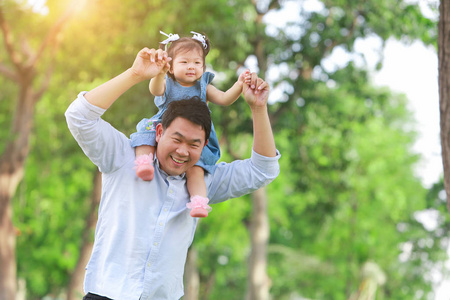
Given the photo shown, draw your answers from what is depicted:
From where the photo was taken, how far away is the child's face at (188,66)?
3.36 meters

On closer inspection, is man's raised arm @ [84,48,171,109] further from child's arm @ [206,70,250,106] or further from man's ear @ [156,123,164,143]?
child's arm @ [206,70,250,106]

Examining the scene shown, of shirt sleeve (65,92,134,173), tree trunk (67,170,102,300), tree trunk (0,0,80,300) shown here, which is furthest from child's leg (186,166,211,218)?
tree trunk (67,170,102,300)

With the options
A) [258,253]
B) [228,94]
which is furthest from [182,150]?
[258,253]

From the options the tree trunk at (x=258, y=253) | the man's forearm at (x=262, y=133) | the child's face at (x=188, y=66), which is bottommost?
the tree trunk at (x=258, y=253)

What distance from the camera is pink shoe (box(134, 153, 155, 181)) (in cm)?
278

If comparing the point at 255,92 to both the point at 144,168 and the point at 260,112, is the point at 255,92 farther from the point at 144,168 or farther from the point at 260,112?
the point at 144,168

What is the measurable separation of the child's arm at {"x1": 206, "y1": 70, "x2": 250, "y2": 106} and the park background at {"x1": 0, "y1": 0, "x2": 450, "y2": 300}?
12.4 ft

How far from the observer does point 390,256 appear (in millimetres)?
23766

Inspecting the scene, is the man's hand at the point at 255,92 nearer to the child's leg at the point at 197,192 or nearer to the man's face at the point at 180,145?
the man's face at the point at 180,145

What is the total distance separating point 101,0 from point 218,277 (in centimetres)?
1713

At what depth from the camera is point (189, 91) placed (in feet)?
11.2

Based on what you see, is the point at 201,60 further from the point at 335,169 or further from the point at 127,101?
the point at 335,169

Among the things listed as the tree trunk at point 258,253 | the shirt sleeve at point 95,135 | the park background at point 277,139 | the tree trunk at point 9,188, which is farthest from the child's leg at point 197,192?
the tree trunk at point 9,188

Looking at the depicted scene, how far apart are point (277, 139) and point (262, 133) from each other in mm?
13043
